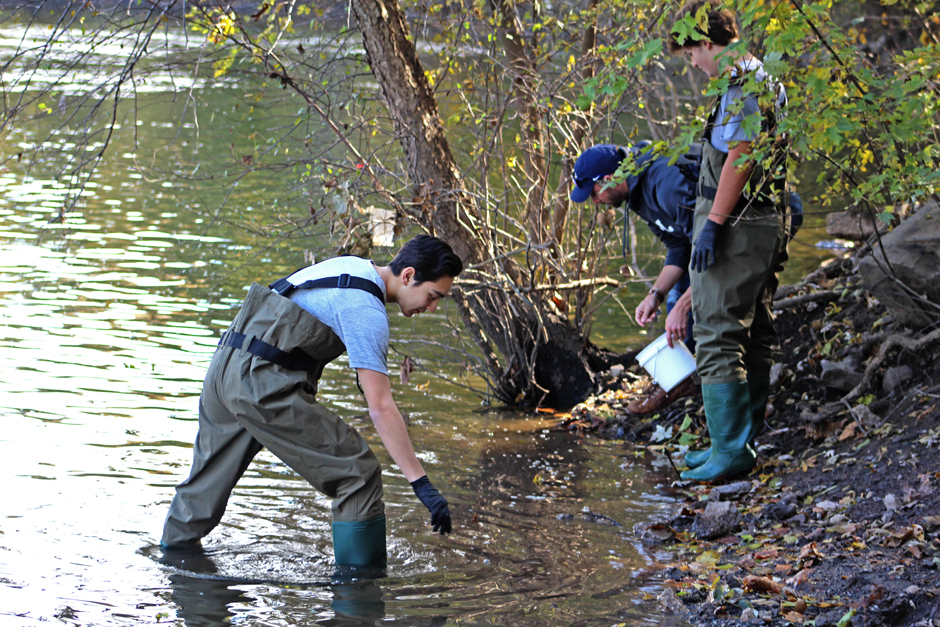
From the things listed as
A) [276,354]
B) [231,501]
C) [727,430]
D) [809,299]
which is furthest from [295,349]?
[809,299]

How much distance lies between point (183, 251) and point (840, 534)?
8.60 m

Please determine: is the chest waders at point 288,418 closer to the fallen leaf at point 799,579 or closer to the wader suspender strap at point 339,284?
the wader suspender strap at point 339,284

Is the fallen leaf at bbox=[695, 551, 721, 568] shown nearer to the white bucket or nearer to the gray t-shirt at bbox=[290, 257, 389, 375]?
the white bucket

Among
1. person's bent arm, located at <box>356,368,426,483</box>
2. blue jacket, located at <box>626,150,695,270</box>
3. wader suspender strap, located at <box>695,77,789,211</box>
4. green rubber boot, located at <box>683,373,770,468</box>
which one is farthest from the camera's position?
green rubber boot, located at <box>683,373,770,468</box>

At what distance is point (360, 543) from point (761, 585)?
1.58m

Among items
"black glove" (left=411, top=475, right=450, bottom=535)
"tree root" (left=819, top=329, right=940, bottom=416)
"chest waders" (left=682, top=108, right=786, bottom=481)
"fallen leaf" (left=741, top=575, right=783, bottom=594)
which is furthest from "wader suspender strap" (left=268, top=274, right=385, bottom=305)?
"tree root" (left=819, top=329, right=940, bottom=416)

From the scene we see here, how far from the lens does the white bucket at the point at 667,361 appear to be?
5.41m

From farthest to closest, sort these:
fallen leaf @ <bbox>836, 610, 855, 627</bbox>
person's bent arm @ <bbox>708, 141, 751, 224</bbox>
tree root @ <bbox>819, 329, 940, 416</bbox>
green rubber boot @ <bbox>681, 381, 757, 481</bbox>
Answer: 1. tree root @ <bbox>819, 329, 940, 416</bbox>
2. green rubber boot @ <bbox>681, 381, 757, 481</bbox>
3. person's bent arm @ <bbox>708, 141, 751, 224</bbox>
4. fallen leaf @ <bbox>836, 610, 855, 627</bbox>

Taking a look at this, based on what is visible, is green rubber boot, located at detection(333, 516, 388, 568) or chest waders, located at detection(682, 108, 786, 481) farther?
chest waders, located at detection(682, 108, 786, 481)

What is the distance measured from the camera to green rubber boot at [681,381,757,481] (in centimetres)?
496

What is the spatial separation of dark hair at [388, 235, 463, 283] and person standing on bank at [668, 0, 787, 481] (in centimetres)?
153

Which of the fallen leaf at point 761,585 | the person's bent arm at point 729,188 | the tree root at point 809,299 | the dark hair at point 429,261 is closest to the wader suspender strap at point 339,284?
the dark hair at point 429,261

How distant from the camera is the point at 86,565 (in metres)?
3.91

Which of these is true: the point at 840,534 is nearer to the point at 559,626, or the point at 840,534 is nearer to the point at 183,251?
the point at 559,626
